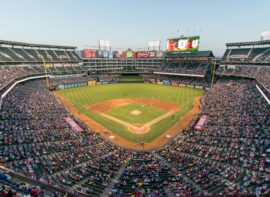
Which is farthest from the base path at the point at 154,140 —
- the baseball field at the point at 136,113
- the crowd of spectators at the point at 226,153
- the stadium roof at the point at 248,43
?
the stadium roof at the point at 248,43

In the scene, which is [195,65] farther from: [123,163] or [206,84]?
[123,163]

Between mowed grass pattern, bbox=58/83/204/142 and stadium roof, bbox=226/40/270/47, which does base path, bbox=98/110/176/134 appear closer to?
mowed grass pattern, bbox=58/83/204/142

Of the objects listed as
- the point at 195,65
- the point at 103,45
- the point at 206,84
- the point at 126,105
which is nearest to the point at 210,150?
the point at 126,105

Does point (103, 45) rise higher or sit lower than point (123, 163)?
higher

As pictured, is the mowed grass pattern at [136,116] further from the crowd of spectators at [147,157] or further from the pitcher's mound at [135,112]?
the crowd of spectators at [147,157]

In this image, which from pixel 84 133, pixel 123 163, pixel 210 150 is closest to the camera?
pixel 123 163

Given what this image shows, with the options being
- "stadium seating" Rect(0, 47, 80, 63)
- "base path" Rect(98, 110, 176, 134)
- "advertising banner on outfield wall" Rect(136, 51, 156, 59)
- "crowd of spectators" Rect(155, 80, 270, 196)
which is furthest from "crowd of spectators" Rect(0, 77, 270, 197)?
"advertising banner on outfield wall" Rect(136, 51, 156, 59)
